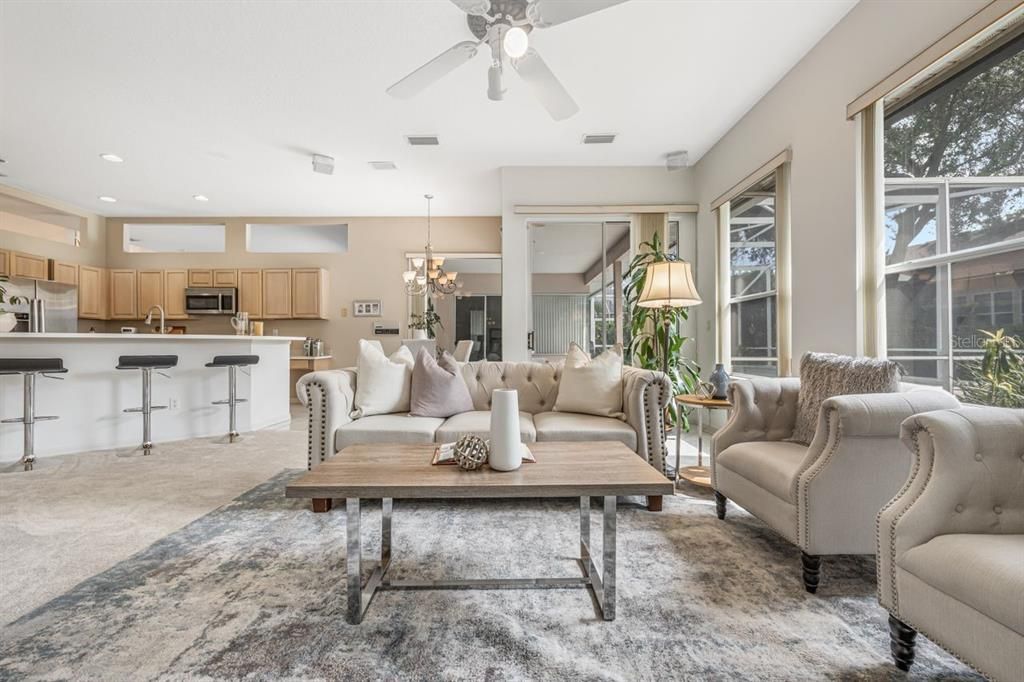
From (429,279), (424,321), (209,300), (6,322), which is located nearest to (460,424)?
(429,279)

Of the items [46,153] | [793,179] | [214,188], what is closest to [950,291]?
[793,179]

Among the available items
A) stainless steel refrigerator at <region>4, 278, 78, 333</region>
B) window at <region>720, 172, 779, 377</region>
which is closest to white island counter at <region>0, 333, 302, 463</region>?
stainless steel refrigerator at <region>4, 278, 78, 333</region>

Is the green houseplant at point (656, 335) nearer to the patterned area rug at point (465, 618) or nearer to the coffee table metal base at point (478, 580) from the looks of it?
the patterned area rug at point (465, 618)

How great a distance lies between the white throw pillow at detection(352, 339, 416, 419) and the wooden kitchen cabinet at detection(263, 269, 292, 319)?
4536 millimetres

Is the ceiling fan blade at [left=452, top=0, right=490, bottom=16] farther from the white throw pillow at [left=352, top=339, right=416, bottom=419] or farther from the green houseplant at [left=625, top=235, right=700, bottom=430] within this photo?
the green houseplant at [left=625, top=235, right=700, bottom=430]

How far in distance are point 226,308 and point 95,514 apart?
5.16 metres

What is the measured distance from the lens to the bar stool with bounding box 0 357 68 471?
3.53m

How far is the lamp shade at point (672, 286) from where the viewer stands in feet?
10.3

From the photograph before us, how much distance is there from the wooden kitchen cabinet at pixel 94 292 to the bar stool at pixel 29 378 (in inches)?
152

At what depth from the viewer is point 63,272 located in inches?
256

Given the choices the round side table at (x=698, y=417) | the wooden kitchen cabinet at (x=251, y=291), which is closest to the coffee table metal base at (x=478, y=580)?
the round side table at (x=698, y=417)

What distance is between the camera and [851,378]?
82.5 inches

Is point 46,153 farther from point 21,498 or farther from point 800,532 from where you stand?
point 800,532

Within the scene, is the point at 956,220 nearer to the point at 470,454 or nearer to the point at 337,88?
the point at 470,454
